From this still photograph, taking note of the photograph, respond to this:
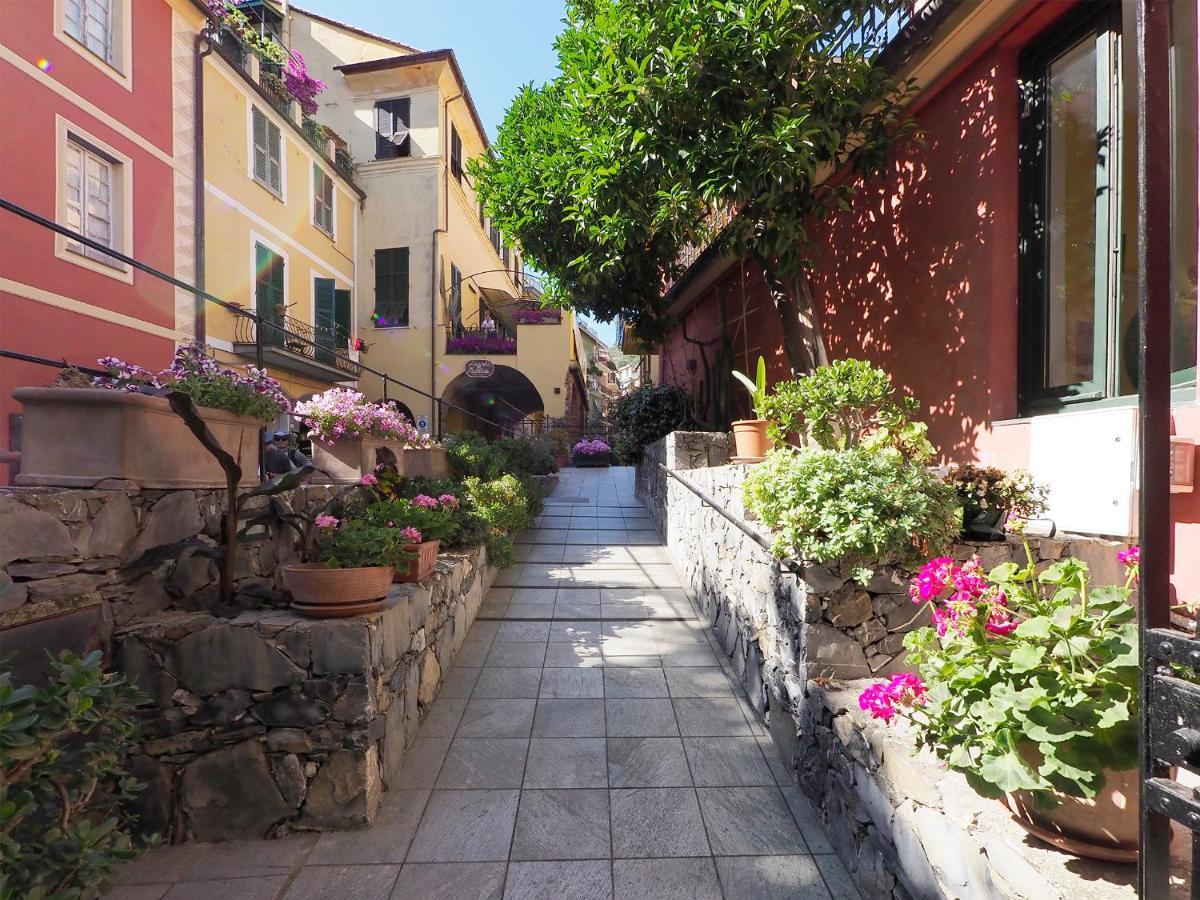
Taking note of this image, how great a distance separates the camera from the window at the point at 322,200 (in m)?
13.1

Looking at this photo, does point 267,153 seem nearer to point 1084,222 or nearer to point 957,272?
point 957,272

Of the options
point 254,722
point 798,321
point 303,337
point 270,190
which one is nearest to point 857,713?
point 254,722

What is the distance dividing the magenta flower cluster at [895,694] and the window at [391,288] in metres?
15.0

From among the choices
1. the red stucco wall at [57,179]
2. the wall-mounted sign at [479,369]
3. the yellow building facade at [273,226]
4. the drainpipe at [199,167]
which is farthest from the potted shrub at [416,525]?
the wall-mounted sign at [479,369]

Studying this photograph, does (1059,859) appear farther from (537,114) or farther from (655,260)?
(537,114)

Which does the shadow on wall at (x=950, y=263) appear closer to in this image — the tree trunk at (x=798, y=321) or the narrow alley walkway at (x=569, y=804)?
the tree trunk at (x=798, y=321)

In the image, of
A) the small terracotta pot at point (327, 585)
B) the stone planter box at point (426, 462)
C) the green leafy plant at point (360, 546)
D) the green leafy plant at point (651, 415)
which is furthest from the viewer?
the green leafy plant at point (651, 415)

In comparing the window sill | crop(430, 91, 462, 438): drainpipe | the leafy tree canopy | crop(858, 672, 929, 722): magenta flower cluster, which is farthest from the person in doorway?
crop(430, 91, 462, 438): drainpipe

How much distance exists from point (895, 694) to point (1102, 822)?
0.54 m

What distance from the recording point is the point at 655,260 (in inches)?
258

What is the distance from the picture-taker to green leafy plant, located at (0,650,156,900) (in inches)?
56.9

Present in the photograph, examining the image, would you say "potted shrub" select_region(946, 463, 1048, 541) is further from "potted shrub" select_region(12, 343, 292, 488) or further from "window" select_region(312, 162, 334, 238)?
"window" select_region(312, 162, 334, 238)

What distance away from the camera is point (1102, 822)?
1.53 metres

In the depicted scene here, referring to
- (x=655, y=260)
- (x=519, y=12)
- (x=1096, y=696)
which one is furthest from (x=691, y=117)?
(x=1096, y=696)
